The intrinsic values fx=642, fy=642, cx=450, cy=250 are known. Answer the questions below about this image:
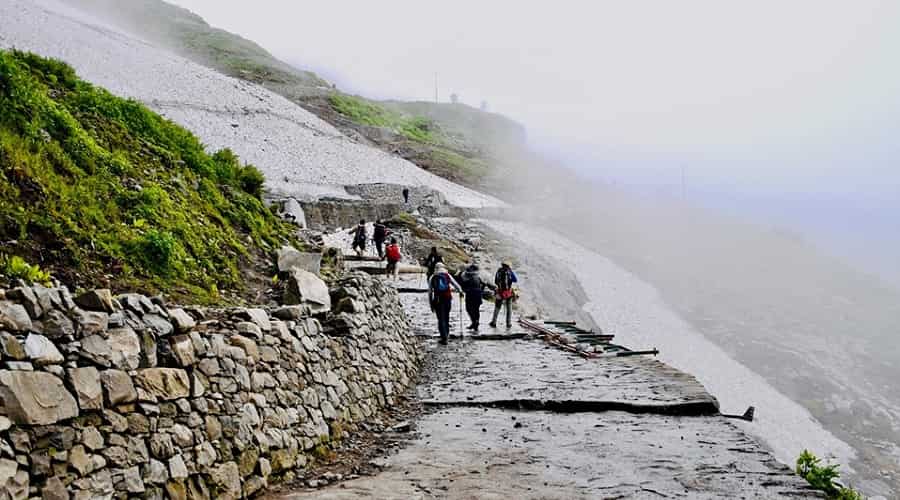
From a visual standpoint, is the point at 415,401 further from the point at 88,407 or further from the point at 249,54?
the point at 249,54

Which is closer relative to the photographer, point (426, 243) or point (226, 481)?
point (226, 481)

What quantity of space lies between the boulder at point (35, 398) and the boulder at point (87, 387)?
0.19 ft

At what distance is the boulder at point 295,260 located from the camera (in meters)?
10.6

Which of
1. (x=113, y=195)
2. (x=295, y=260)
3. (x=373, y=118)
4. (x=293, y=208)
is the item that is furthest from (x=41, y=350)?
(x=373, y=118)

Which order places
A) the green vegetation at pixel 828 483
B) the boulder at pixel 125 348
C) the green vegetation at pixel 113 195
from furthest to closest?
the green vegetation at pixel 113 195 → the green vegetation at pixel 828 483 → the boulder at pixel 125 348

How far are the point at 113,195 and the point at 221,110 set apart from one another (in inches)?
1297

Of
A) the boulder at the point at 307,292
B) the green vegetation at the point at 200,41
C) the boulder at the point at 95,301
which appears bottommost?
the boulder at the point at 307,292

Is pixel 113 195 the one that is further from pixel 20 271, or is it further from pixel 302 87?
pixel 302 87

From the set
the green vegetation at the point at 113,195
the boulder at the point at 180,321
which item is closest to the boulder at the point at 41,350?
the boulder at the point at 180,321

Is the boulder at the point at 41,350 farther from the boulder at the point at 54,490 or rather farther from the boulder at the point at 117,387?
the boulder at the point at 54,490

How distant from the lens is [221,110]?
39.3 metres

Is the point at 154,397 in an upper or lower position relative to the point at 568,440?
upper

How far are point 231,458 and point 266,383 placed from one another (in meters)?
0.86

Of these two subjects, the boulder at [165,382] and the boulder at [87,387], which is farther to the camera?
the boulder at [165,382]
